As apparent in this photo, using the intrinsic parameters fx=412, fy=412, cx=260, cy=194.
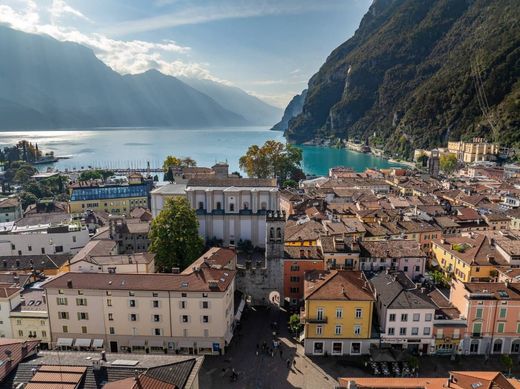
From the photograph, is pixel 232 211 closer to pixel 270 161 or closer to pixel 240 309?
pixel 240 309

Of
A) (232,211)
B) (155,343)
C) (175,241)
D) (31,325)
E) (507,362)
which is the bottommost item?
(507,362)

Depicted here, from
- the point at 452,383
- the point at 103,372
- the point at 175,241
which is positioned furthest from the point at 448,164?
the point at 103,372

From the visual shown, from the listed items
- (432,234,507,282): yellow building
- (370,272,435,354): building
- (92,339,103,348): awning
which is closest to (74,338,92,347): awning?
(92,339,103,348): awning

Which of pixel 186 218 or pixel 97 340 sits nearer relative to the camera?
pixel 97 340

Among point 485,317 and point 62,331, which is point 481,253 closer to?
point 485,317

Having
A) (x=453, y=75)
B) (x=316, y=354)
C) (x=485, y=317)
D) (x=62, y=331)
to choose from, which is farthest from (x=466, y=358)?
(x=453, y=75)

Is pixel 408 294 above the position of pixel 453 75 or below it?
below
